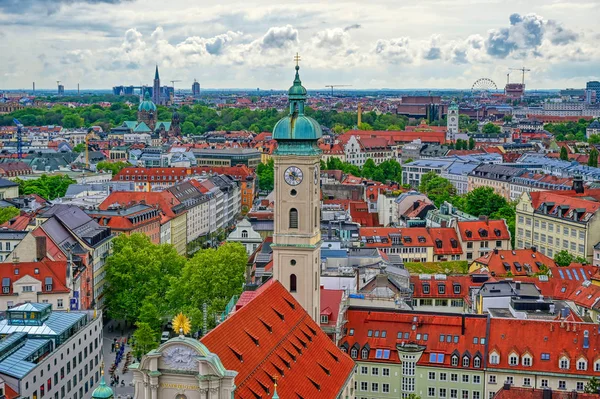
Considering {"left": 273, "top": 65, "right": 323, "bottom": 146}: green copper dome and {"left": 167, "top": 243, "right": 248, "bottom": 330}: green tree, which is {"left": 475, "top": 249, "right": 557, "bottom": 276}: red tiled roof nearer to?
{"left": 167, "top": 243, "right": 248, "bottom": 330}: green tree

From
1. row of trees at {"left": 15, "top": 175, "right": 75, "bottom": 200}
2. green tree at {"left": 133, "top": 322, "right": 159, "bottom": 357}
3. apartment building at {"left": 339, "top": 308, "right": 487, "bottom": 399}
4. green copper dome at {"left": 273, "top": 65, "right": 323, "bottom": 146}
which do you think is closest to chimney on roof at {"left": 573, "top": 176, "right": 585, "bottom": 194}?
apartment building at {"left": 339, "top": 308, "right": 487, "bottom": 399}

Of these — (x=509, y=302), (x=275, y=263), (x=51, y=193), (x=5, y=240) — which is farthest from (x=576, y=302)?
(x=51, y=193)

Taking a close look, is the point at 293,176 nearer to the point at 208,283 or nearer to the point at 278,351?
the point at 278,351

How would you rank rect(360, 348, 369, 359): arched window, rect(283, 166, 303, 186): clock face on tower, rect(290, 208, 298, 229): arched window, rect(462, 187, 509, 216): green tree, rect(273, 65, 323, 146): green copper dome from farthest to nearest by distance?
rect(462, 187, 509, 216): green tree → rect(360, 348, 369, 359): arched window → rect(290, 208, 298, 229): arched window → rect(283, 166, 303, 186): clock face on tower → rect(273, 65, 323, 146): green copper dome

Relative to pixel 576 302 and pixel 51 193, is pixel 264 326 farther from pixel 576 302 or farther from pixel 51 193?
pixel 51 193

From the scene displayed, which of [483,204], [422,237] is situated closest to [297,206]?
[422,237]
